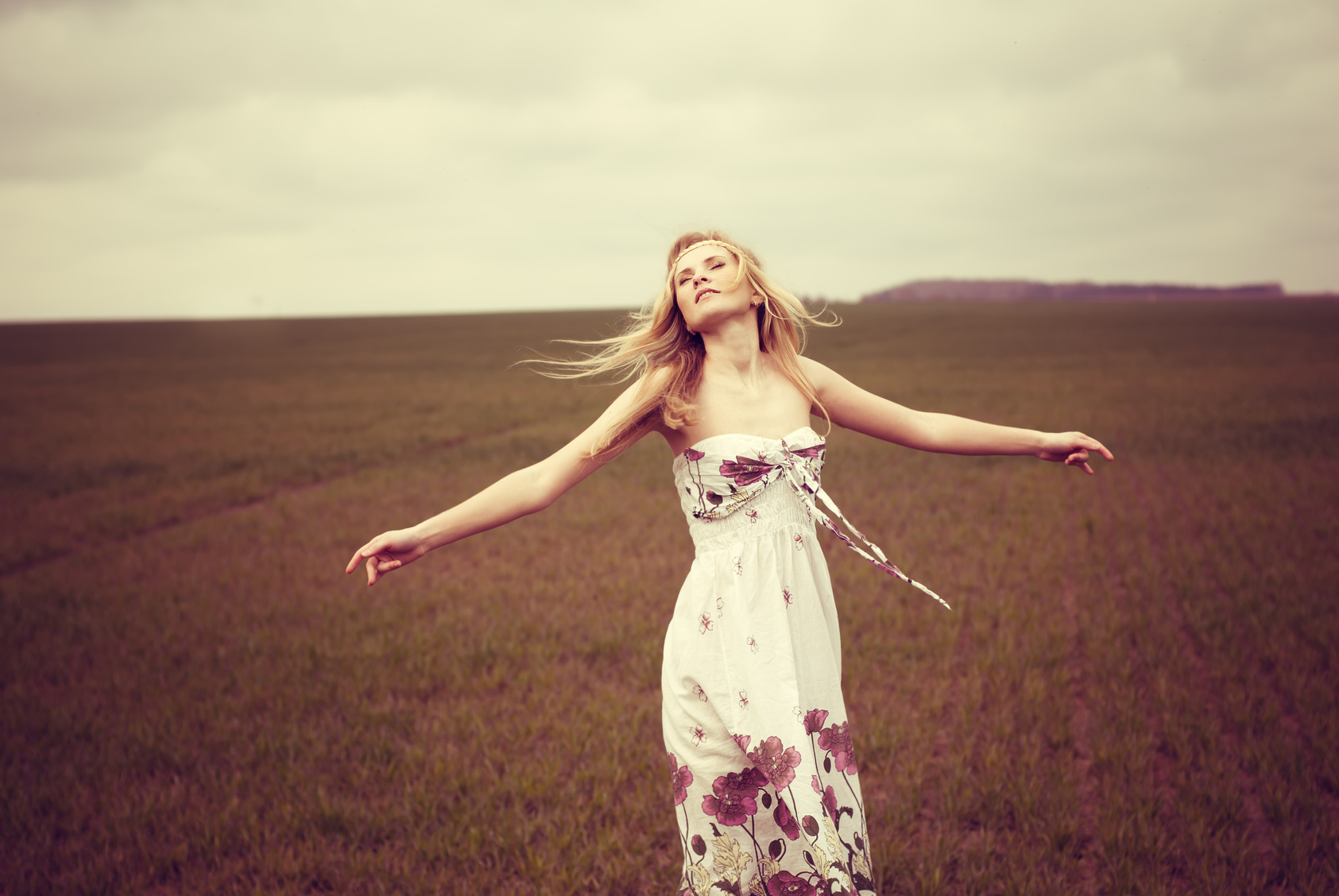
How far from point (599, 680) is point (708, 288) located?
338 centimetres

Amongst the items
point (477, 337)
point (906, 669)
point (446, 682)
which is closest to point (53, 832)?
point (446, 682)

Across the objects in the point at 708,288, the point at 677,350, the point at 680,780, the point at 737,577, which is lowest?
the point at 680,780

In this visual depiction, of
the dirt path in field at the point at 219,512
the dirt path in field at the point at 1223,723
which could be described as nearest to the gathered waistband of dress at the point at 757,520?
the dirt path in field at the point at 1223,723

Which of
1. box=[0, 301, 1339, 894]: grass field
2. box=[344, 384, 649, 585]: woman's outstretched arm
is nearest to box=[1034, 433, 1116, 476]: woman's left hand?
box=[344, 384, 649, 585]: woman's outstretched arm

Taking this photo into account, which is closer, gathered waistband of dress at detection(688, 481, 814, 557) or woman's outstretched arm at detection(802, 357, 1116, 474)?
gathered waistband of dress at detection(688, 481, 814, 557)

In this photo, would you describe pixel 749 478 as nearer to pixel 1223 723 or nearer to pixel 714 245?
pixel 714 245

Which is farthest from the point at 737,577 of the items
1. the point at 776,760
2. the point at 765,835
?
the point at 765,835

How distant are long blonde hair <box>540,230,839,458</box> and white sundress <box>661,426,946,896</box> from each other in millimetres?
174

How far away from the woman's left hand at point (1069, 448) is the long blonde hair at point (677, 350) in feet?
2.24

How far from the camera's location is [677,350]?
254 centimetres

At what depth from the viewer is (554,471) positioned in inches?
93.7

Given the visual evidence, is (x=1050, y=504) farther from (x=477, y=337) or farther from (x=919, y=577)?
(x=477, y=337)

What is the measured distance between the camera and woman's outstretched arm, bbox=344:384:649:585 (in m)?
2.23

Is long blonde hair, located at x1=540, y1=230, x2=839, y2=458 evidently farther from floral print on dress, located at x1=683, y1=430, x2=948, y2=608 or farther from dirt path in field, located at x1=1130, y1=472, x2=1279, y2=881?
dirt path in field, located at x1=1130, y1=472, x2=1279, y2=881
